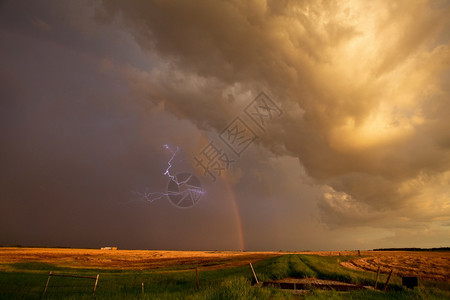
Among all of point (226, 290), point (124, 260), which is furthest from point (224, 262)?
point (226, 290)

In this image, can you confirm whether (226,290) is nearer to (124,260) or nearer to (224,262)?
(224,262)

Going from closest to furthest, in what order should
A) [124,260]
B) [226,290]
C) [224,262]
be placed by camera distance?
[226,290], [224,262], [124,260]

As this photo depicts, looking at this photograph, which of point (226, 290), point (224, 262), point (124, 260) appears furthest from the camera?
point (124, 260)

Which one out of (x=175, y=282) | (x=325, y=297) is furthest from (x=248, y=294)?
(x=175, y=282)

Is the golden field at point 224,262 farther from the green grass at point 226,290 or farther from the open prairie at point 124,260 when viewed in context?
the green grass at point 226,290

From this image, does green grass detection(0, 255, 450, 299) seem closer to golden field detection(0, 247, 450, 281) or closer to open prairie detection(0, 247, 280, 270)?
golden field detection(0, 247, 450, 281)

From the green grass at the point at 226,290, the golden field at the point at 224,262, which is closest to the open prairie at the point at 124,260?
the golden field at the point at 224,262

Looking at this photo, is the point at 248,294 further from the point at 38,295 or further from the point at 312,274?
the point at 312,274

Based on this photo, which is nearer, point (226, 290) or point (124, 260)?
point (226, 290)

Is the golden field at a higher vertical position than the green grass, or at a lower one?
higher

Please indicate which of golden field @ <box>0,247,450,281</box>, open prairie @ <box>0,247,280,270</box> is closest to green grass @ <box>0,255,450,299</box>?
golden field @ <box>0,247,450,281</box>

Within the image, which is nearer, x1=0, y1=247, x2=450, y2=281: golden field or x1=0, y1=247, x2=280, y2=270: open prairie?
x1=0, y1=247, x2=450, y2=281: golden field

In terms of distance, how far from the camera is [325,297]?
1892 centimetres

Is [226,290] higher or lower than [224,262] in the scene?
lower
